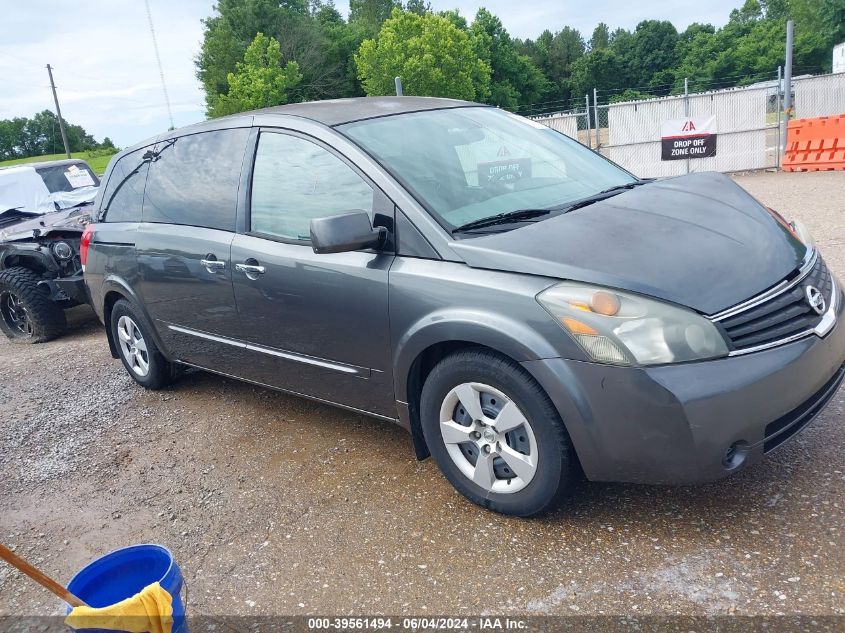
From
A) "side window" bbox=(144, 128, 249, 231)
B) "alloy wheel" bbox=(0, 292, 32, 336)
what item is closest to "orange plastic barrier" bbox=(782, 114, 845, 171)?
"side window" bbox=(144, 128, 249, 231)

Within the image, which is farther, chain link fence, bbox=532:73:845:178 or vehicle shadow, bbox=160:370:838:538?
chain link fence, bbox=532:73:845:178

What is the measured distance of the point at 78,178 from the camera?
29.2 ft

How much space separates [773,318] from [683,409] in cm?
54

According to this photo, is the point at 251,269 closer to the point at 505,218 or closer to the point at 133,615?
the point at 505,218

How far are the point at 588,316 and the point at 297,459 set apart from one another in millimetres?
1941

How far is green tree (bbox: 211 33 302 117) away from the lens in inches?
2047

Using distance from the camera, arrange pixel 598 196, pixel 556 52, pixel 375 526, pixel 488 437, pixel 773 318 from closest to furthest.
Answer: pixel 773 318
pixel 488 437
pixel 375 526
pixel 598 196
pixel 556 52

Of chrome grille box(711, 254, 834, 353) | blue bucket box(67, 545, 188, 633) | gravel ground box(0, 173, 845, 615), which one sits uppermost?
chrome grille box(711, 254, 834, 353)

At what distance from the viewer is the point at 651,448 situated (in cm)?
250

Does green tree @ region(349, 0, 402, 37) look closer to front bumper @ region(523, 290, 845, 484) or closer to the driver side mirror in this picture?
the driver side mirror

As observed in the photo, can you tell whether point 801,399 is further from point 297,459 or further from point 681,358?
point 297,459

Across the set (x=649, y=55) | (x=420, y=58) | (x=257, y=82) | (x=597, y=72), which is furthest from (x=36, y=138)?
(x=649, y=55)

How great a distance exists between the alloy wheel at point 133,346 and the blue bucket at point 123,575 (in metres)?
2.77

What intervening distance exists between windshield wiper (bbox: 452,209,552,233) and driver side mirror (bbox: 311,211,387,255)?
1.25ft
